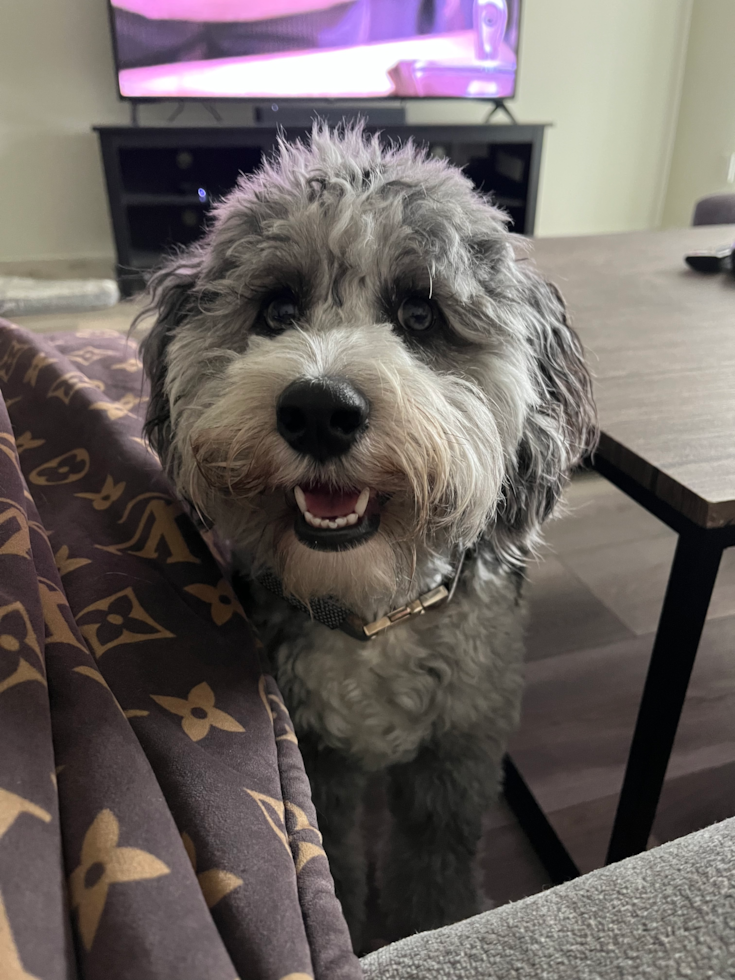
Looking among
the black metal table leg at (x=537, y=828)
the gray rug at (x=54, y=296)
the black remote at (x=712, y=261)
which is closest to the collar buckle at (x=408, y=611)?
the black metal table leg at (x=537, y=828)

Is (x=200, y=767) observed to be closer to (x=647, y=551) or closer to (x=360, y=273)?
(x=360, y=273)

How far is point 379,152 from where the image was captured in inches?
32.9

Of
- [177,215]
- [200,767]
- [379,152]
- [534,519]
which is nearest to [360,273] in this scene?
[379,152]

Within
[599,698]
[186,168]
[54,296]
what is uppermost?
[186,168]

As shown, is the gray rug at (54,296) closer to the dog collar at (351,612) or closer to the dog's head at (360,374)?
the dog's head at (360,374)

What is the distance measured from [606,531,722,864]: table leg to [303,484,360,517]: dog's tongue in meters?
0.34

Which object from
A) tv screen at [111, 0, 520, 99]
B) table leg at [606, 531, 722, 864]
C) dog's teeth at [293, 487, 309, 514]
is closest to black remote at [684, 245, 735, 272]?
table leg at [606, 531, 722, 864]

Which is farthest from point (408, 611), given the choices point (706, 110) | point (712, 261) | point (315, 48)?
point (706, 110)

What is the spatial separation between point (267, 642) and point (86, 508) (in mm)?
257

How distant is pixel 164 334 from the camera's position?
2.76 feet

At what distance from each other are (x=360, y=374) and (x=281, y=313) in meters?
0.19

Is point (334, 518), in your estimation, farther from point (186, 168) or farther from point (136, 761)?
point (186, 168)

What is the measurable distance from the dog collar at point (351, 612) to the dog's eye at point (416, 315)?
0.26 m

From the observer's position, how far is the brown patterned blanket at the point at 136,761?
1.21 ft
